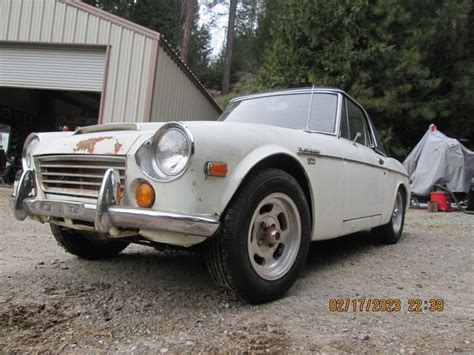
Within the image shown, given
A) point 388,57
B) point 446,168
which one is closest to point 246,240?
point 446,168

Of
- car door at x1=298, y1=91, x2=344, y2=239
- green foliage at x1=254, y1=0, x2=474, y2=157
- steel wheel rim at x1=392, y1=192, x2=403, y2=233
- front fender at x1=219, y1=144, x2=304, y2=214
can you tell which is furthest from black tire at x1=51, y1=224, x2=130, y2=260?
green foliage at x1=254, y1=0, x2=474, y2=157

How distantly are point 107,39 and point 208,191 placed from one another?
832 cm

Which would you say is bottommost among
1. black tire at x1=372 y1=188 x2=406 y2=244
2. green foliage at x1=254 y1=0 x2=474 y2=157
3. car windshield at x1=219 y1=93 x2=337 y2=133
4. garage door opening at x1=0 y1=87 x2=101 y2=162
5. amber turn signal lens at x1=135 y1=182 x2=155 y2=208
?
black tire at x1=372 y1=188 x2=406 y2=244

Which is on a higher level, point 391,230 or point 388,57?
point 388,57

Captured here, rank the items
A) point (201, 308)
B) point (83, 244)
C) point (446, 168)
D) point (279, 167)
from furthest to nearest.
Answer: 1. point (446, 168)
2. point (83, 244)
3. point (279, 167)
4. point (201, 308)

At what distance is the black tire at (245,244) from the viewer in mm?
2201

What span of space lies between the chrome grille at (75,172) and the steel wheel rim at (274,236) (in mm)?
876

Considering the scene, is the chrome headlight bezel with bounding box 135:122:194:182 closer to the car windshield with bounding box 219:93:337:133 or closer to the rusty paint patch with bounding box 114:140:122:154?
the rusty paint patch with bounding box 114:140:122:154

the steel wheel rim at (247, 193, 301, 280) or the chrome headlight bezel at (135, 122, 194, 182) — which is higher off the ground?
the chrome headlight bezel at (135, 122, 194, 182)

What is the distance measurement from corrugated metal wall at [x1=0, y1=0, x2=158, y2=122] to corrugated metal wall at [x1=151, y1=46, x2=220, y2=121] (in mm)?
384

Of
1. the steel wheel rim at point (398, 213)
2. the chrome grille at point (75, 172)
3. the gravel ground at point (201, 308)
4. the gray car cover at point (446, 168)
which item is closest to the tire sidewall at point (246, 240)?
the gravel ground at point (201, 308)

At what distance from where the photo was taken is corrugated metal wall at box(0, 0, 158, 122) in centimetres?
902

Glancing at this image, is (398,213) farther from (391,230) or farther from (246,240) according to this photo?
(246,240)

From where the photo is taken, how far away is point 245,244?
89.2 inches
